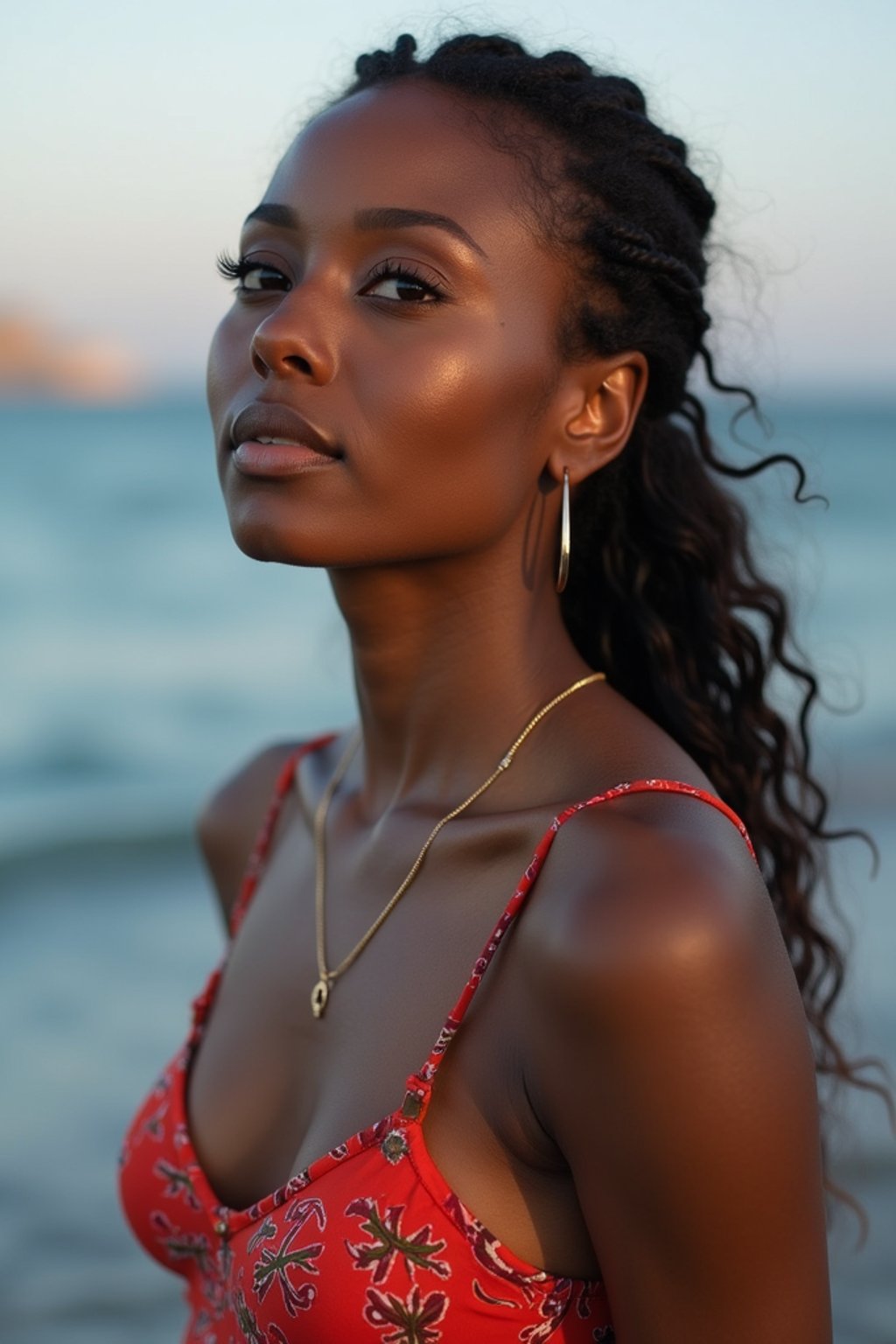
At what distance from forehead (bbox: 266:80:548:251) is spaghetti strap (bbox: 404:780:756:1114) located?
772 mm

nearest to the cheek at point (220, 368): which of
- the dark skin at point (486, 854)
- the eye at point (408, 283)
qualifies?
the dark skin at point (486, 854)

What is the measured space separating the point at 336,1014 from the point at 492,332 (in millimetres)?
1000

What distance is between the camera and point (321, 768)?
3.00 m

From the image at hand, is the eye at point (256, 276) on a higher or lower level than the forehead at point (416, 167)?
lower

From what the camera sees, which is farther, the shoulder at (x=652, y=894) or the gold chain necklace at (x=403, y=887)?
the gold chain necklace at (x=403, y=887)

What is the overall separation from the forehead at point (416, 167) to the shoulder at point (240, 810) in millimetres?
1177

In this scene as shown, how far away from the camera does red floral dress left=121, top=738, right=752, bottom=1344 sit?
1.98 meters

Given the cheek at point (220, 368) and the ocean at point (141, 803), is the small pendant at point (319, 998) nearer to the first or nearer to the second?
the cheek at point (220, 368)

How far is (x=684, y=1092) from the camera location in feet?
5.97

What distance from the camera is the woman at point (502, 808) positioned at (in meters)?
1.87

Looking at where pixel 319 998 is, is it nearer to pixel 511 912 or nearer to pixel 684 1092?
pixel 511 912

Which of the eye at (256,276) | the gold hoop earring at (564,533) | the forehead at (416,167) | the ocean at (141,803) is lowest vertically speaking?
the ocean at (141,803)

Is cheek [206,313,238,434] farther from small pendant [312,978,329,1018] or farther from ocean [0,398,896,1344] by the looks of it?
ocean [0,398,896,1344]

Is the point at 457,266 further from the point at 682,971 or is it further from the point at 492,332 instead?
the point at 682,971
